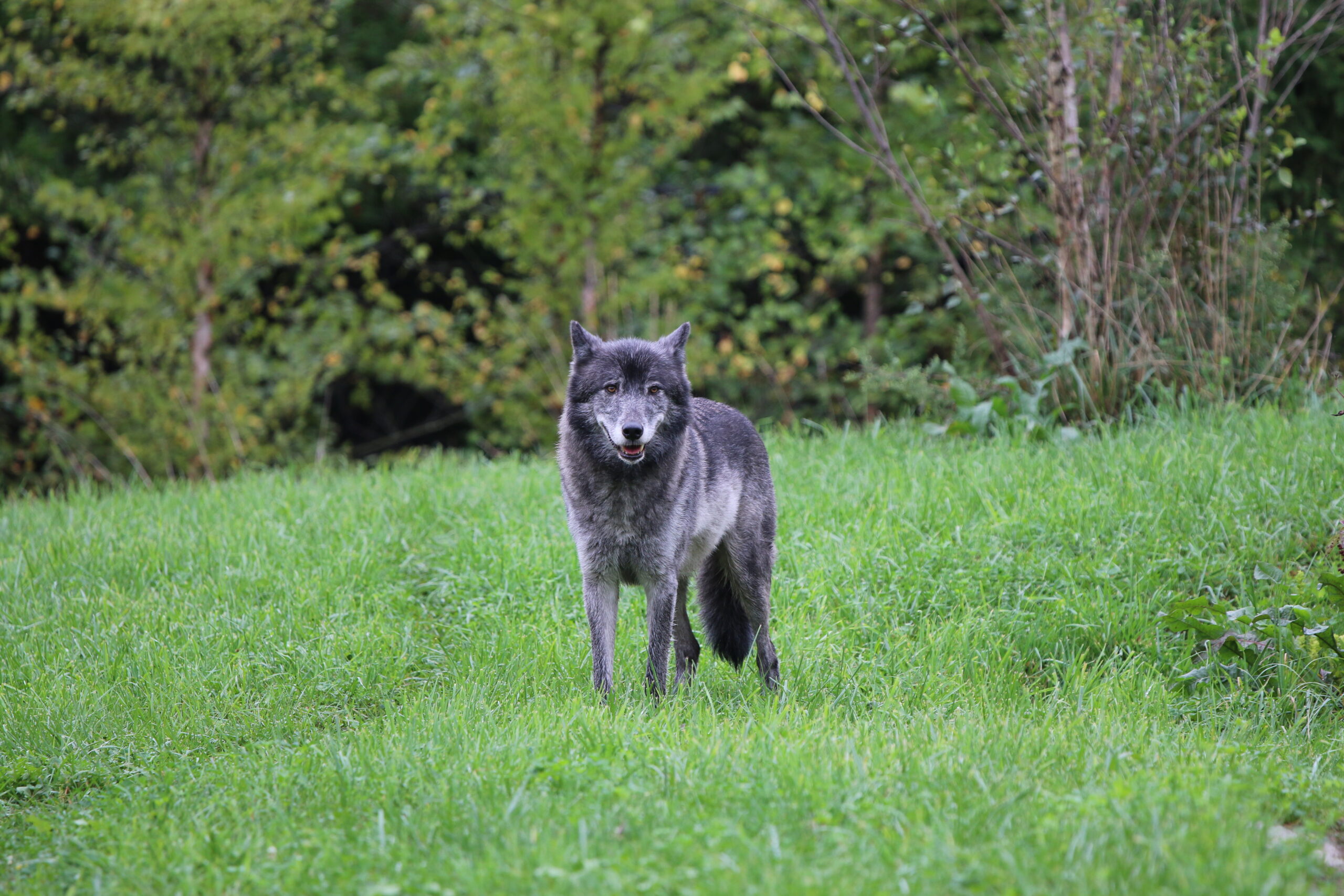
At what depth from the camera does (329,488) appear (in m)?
7.87

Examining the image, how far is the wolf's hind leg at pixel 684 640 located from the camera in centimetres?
494

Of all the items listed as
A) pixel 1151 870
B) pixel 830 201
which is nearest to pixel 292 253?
pixel 830 201

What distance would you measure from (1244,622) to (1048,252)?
11.7 feet

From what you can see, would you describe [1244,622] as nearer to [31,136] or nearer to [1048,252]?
[1048,252]

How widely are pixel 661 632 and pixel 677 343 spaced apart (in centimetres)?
119

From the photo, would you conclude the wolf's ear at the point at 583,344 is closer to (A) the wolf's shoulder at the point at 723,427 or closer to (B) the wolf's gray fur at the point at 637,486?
(B) the wolf's gray fur at the point at 637,486

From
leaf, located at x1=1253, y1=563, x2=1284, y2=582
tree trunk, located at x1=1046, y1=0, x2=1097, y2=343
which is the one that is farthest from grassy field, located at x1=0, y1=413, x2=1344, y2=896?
tree trunk, located at x1=1046, y1=0, x2=1097, y2=343

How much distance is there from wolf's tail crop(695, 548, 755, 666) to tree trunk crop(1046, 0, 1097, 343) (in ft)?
12.4

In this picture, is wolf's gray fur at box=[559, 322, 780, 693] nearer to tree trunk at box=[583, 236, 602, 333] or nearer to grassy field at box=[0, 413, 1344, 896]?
grassy field at box=[0, 413, 1344, 896]

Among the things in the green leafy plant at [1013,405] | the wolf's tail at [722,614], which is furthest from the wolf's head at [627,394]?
the green leafy plant at [1013,405]

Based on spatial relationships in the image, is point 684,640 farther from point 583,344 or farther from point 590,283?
point 590,283

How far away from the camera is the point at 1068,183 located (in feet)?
24.9

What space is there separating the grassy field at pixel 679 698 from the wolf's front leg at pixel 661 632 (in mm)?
112

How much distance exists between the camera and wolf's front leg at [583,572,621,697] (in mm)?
4520
